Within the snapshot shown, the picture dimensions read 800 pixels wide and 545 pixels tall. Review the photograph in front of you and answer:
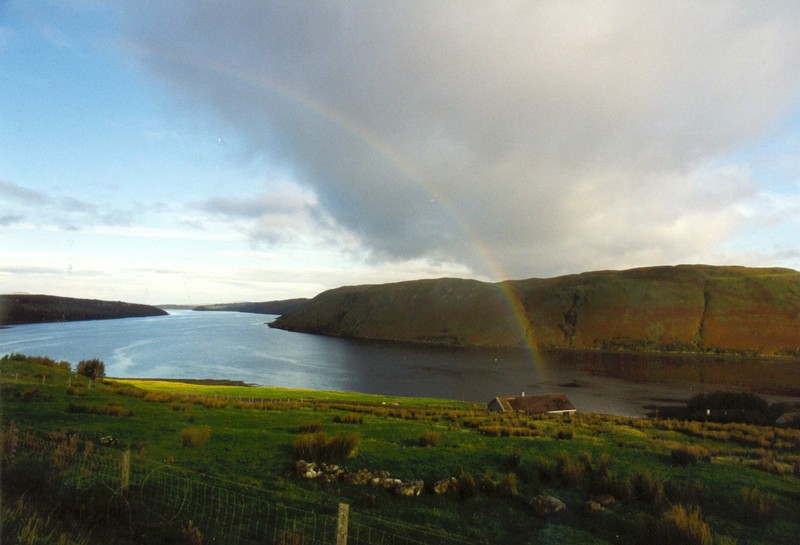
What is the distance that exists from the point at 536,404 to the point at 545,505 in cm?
3968

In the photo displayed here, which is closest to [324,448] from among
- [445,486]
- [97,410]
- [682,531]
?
[445,486]

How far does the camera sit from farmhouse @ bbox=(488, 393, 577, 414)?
46094 millimetres

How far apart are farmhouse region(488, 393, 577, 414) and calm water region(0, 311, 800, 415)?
758 inches

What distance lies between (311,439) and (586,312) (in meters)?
192

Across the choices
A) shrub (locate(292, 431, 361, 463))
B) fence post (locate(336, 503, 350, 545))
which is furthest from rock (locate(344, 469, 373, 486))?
fence post (locate(336, 503, 350, 545))

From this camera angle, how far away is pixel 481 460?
46.8 ft

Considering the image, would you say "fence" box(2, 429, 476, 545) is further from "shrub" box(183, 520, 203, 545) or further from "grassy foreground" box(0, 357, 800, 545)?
"grassy foreground" box(0, 357, 800, 545)

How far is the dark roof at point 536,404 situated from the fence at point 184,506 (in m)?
37.8

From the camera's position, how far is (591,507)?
1088cm

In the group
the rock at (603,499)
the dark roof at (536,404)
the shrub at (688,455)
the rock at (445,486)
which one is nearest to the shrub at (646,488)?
the rock at (603,499)

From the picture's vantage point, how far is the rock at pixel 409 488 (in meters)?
11.4

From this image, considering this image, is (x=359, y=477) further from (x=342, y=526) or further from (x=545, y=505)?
(x=342, y=526)

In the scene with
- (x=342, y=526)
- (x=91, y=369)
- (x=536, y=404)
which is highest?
(x=342, y=526)

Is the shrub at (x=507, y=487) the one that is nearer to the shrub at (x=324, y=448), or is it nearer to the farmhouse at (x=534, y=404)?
the shrub at (x=324, y=448)
